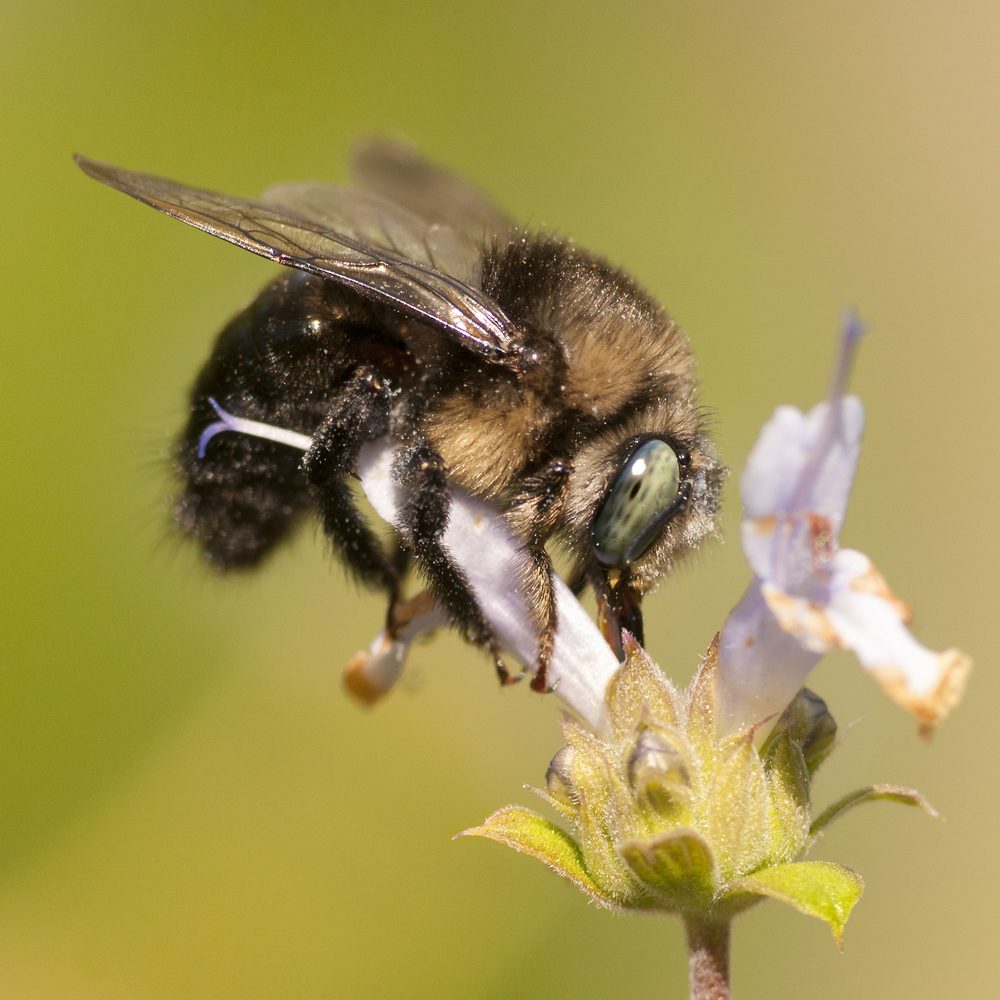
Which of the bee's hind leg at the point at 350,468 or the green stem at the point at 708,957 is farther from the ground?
the bee's hind leg at the point at 350,468

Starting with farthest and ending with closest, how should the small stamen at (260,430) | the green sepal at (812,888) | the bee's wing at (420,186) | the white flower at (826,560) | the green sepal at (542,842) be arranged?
1. the bee's wing at (420,186)
2. the small stamen at (260,430)
3. the green sepal at (542,842)
4. the green sepal at (812,888)
5. the white flower at (826,560)

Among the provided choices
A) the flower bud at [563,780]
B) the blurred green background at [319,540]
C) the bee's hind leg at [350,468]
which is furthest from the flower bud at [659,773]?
the blurred green background at [319,540]

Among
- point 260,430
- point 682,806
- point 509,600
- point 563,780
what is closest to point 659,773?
point 682,806

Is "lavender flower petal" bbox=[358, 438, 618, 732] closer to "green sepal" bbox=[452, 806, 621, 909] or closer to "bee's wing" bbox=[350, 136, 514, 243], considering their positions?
"green sepal" bbox=[452, 806, 621, 909]

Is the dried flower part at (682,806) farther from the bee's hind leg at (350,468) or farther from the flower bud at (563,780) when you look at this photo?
the bee's hind leg at (350,468)

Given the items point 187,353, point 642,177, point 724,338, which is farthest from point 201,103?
point 724,338

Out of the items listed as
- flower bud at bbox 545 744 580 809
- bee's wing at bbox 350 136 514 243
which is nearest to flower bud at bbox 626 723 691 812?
flower bud at bbox 545 744 580 809

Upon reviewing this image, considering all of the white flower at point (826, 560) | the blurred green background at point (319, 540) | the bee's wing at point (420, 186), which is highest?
the white flower at point (826, 560)
